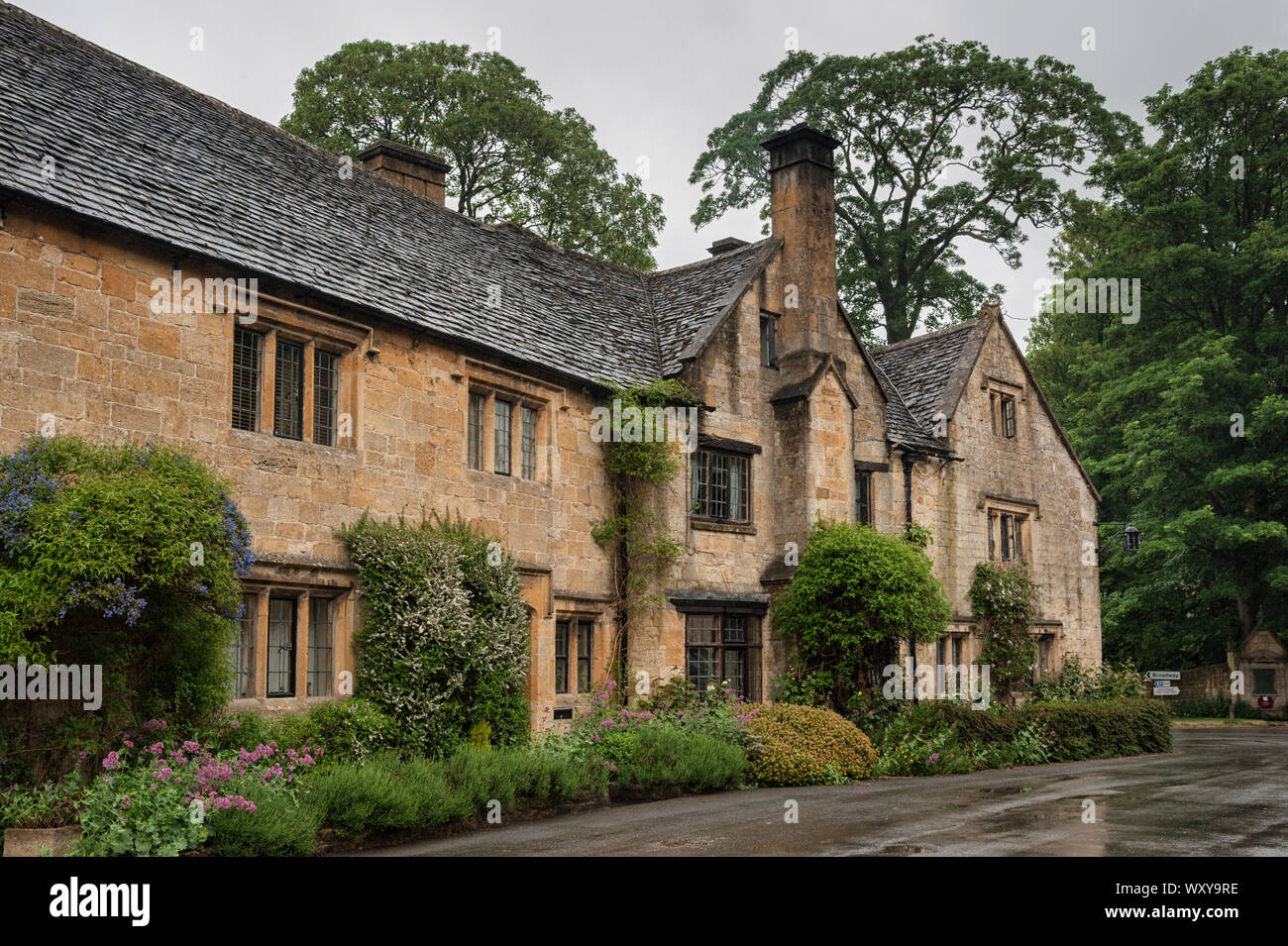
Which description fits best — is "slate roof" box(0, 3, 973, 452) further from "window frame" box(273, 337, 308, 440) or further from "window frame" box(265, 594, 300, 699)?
"window frame" box(265, 594, 300, 699)

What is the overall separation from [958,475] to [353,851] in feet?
58.2

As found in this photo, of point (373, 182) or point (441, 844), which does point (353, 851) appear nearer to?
point (441, 844)

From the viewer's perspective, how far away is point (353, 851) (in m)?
10.9

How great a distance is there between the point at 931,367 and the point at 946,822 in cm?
1726

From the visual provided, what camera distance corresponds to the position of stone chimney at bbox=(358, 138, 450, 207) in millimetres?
22312

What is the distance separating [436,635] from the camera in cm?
1468

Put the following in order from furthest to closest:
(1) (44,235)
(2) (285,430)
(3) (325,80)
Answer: (3) (325,80) → (2) (285,430) → (1) (44,235)

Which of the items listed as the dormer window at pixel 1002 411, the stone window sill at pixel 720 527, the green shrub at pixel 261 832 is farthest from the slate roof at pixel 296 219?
the dormer window at pixel 1002 411

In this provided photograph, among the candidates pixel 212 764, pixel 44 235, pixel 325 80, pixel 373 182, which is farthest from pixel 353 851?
pixel 325 80

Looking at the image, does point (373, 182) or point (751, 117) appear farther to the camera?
point (751, 117)

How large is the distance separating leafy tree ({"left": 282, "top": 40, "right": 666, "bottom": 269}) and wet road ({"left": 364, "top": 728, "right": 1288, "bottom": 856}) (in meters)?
22.7

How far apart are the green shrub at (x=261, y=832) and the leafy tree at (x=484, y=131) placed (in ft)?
83.9

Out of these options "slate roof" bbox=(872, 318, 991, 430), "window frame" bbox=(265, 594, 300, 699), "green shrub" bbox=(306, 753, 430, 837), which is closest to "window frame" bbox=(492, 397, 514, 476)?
"window frame" bbox=(265, 594, 300, 699)

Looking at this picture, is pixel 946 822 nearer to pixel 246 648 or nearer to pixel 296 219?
pixel 246 648
